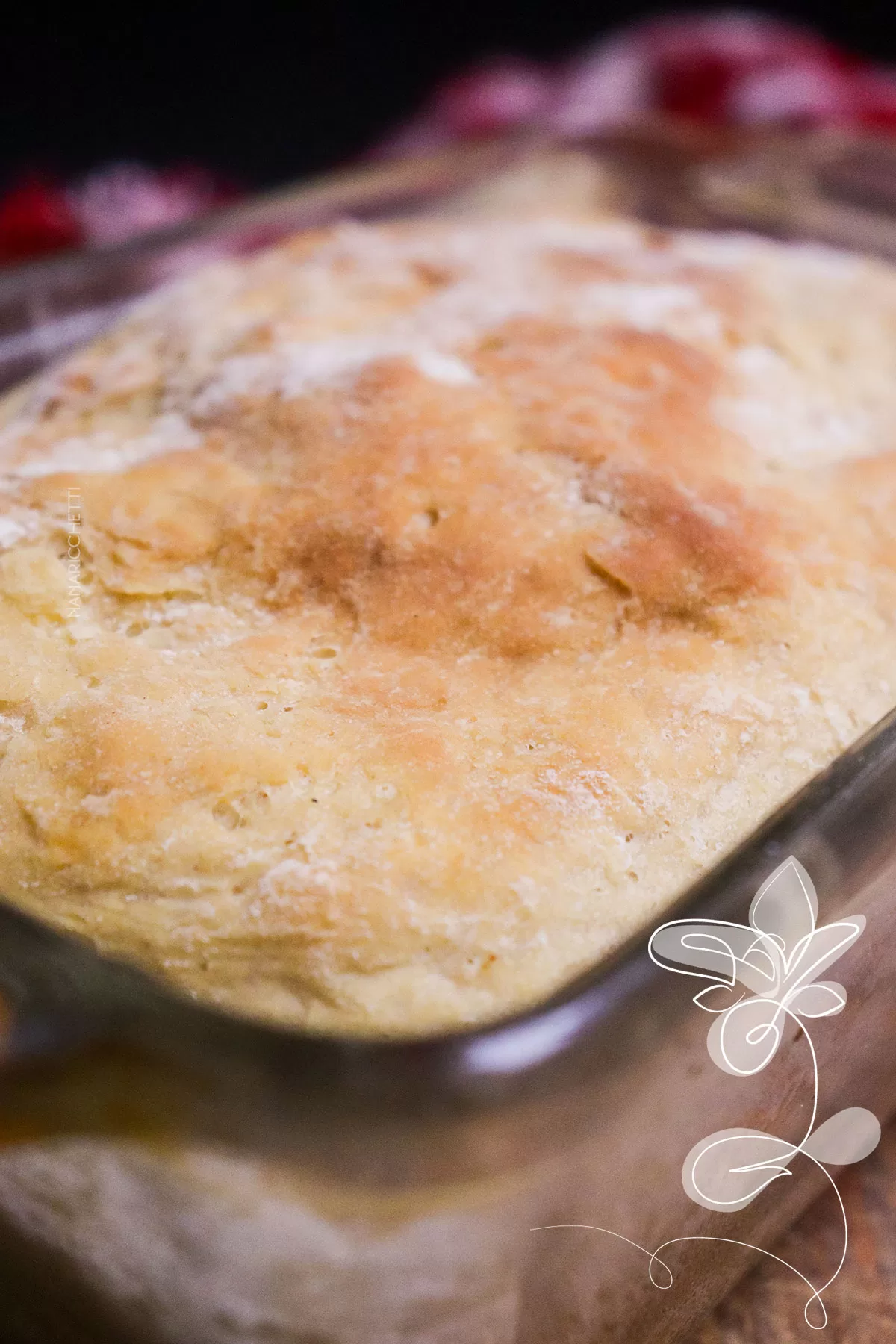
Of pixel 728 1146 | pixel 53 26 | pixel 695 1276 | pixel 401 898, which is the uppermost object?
pixel 53 26

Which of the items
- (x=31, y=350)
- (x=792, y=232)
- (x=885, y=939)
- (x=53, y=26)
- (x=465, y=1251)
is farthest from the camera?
(x=53, y=26)

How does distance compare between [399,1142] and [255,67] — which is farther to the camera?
[255,67]

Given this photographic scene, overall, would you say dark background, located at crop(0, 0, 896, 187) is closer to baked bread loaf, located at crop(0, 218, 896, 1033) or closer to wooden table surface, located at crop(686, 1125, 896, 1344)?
baked bread loaf, located at crop(0, 218, 896, 1033)

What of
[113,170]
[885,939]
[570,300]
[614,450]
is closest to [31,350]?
[570,300]

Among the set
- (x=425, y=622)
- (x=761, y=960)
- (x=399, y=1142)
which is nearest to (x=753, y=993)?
(x=761, y=960)

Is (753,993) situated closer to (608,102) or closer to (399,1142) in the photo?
(399,1142)

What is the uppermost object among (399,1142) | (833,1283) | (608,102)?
(399,1142)

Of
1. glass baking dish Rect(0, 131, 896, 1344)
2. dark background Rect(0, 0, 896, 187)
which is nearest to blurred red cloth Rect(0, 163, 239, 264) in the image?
dark background Rect(0, 0, 896, 187)

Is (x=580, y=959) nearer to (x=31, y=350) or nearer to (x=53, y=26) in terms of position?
(x=31, y=350)
